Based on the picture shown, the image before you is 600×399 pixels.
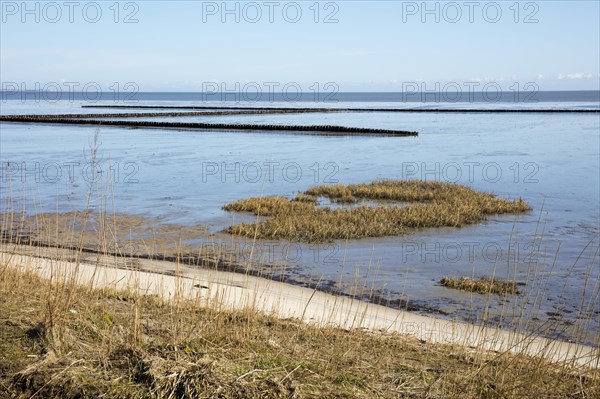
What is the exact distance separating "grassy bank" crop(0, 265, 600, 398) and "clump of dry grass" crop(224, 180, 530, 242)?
756 cm

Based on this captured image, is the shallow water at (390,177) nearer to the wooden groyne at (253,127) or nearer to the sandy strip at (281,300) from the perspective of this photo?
the sandy strip at (281,300)

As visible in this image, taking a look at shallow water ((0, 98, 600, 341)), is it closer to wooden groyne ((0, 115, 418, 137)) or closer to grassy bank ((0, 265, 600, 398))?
grassy bank ((0, 265, 600, 398))

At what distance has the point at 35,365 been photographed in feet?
17.0

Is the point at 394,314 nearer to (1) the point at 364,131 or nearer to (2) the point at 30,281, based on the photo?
(2) the point at 30,281

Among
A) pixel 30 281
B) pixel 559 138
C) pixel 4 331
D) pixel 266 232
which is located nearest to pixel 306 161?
pixel 266 232

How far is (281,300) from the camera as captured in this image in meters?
10.7

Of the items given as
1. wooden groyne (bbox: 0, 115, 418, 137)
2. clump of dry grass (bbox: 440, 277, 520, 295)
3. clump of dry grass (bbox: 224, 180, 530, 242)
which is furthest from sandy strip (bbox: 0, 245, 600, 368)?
wooden groyne (bbox: 0, 115, 418, 137)

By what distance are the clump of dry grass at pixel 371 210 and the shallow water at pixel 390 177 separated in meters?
0.61

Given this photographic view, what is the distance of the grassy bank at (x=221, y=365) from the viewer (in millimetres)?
4980

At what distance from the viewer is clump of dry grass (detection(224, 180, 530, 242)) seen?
1709 cm

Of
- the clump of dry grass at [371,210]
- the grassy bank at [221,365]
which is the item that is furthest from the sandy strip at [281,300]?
the clump of dry grass at [371,210]

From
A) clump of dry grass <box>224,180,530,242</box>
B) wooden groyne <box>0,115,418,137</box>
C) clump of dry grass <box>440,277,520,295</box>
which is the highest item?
wooden groyne <box>0,115,418,137</box>

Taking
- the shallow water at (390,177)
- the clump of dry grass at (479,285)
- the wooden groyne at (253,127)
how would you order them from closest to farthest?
the clump of dry grass at (479,285)
the shallow water at (390,177)
the wooden groyne at (253,127)

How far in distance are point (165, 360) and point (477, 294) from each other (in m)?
8.09
